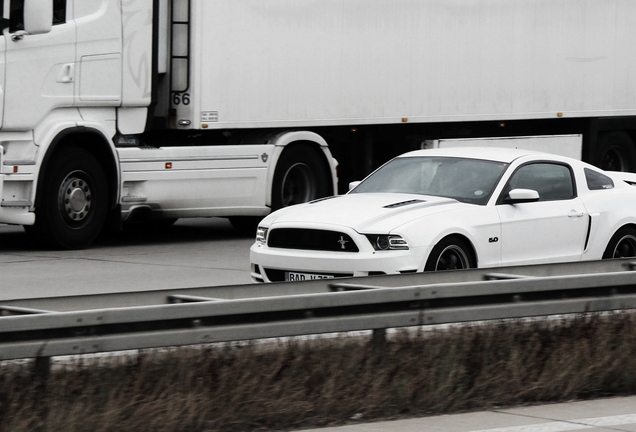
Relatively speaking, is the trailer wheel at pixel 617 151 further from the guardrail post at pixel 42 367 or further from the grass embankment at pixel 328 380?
the guardrail post at pixel 42 367

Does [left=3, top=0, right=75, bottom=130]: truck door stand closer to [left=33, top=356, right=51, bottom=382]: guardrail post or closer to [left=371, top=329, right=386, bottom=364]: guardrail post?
[left=371, top=329, right=386, bottom=364]: guardrail post

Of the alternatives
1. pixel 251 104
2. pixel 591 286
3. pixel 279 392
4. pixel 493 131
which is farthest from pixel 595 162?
pixel 279 392

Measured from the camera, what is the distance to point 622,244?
11680 mm

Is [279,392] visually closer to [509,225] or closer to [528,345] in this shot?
[528,345]


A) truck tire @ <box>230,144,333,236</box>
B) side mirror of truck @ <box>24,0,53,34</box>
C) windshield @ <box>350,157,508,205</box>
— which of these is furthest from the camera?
truck tire @ <box>230,144,333,236</box>

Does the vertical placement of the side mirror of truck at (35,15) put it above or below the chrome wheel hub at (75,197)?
above

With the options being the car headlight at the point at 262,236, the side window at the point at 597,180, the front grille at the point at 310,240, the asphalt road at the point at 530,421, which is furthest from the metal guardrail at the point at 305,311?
the side window at the point at 597,180

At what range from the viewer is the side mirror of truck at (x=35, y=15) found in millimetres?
13859

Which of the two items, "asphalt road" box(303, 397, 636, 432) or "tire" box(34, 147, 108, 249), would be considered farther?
"tire" box(34, 147, 108, 249)

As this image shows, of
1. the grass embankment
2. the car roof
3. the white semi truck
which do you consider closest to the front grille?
the car roof

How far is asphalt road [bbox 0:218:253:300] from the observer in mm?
11961

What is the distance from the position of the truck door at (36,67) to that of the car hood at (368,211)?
4318 millimetres

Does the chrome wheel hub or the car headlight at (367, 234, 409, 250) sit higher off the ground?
the car headlight at (367, 234, 409, 250)

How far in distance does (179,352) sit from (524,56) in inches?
537
